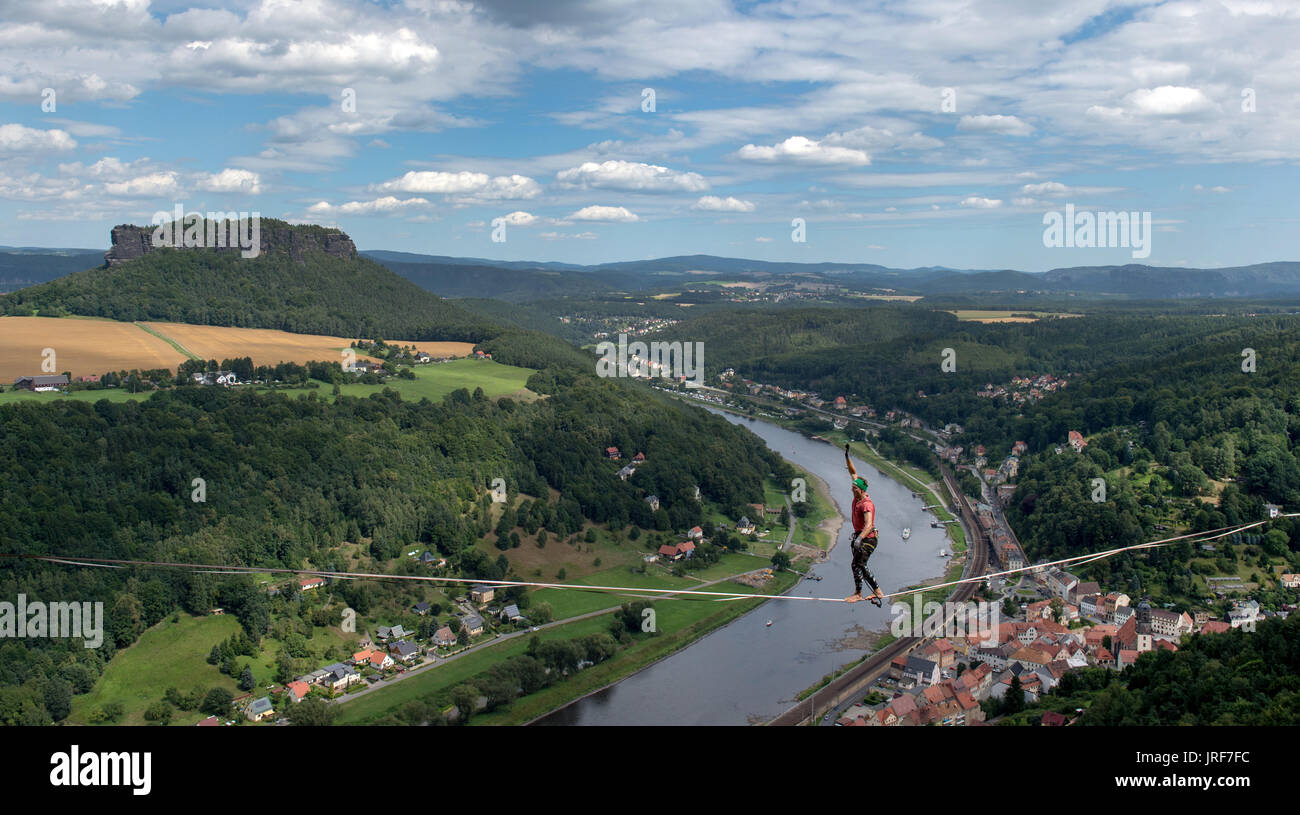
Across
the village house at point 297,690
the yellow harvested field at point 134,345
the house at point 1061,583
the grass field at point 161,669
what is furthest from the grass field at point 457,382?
the house at point 1061,583

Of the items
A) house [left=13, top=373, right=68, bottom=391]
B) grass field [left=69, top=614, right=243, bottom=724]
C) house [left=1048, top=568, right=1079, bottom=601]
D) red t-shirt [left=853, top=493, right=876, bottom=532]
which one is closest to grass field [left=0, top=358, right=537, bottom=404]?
house [left=13, top=373, right=68, bottom=391]

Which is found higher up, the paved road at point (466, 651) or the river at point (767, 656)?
the paved road at point (466, 651)

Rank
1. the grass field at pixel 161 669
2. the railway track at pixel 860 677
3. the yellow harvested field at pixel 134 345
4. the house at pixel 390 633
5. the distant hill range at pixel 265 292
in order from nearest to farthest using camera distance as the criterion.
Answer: the grass field at pixel 161 669 → the railway track at pixel 860 677 → the house at pixel 390 633 → the yellow harvested field at pixel 134 345 → the distant hill range at pixel 265 292

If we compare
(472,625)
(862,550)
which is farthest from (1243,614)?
(862,550)

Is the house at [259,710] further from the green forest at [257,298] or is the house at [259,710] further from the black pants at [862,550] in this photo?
the green forest at [257,298]
